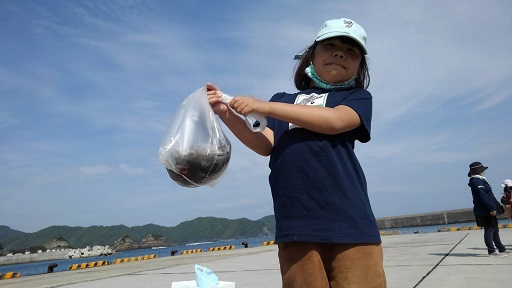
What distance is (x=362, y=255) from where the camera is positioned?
1.62 meters

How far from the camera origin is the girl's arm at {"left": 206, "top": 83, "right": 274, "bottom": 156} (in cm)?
193

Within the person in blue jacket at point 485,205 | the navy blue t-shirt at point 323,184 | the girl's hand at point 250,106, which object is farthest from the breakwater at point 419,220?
the girl's hand at point 250,106

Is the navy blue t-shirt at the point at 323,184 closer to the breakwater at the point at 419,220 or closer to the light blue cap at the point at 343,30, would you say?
the light blue cap at the point at 343,30

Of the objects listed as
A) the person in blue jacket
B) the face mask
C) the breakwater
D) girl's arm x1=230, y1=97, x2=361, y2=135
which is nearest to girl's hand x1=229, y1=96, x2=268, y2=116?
girl's arm x1=230, y1=97, x2=361, y2=135

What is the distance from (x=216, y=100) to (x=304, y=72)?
0.48 m

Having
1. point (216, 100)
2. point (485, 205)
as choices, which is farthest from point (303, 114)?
point (485, 205)

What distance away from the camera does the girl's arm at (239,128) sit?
1933mm

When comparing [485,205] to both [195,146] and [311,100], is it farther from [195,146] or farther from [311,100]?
[195,146]

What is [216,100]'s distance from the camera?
76.9 inches

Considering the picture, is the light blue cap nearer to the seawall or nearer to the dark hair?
the dark hair

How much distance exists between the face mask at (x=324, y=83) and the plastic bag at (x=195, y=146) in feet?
1.65

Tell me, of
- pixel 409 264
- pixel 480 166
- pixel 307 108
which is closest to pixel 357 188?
pixel 307 108

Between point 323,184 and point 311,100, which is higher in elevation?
point 311,100

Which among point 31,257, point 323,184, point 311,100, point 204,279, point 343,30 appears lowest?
point 31,257
